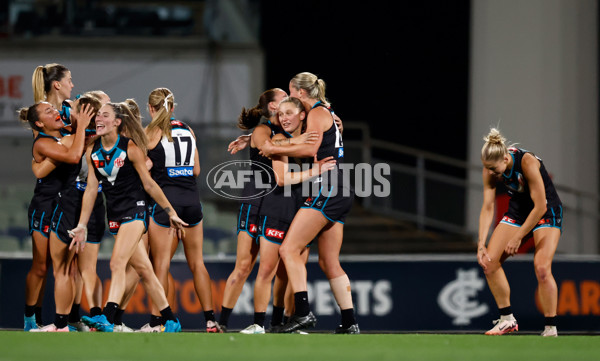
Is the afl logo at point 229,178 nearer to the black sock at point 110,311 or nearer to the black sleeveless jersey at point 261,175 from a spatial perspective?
the black sleeveless jersey at point 261,175

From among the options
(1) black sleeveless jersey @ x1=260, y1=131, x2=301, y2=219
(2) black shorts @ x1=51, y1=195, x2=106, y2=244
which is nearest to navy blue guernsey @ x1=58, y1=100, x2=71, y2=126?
(2) black shorts @ x1=51, y1=195, x2=106, y2=244

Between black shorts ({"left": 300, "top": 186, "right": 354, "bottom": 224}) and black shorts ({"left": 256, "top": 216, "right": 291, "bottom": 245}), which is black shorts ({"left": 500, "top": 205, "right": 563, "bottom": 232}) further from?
black shorts ({"left": 256, "top": 216, "right": 291, "bottom": 245})

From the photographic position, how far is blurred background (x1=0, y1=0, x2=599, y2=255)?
14.8 m

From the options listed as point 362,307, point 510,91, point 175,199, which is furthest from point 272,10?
point 175,199

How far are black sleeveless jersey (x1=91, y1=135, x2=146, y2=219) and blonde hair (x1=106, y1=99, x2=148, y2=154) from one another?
75 millimetres

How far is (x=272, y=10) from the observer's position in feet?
63.5

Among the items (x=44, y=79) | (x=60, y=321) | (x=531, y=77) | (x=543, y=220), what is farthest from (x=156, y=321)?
(x=531, y=77)

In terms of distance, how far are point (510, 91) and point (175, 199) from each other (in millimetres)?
10392

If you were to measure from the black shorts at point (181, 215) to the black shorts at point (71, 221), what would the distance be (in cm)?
49

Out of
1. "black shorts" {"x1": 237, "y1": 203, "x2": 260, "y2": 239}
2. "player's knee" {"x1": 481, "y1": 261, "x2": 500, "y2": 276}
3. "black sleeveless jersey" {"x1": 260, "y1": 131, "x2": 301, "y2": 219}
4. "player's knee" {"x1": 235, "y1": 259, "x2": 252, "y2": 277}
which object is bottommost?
"player's knee" {"x1": 235, "y1": 259, "x2": 252, "y2": 277}

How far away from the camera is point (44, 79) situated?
8.06 metres

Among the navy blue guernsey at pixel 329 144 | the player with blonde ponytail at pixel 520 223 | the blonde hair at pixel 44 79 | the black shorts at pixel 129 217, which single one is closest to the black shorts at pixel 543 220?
the player with blonde ponytail at pixel 520 223

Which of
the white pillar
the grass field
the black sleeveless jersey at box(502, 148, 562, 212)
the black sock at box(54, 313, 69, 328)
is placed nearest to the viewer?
the grass field

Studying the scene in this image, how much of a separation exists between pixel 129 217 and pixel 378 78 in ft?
41.4
